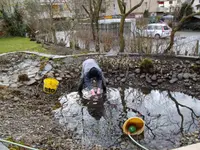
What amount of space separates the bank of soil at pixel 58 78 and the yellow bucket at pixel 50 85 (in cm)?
19

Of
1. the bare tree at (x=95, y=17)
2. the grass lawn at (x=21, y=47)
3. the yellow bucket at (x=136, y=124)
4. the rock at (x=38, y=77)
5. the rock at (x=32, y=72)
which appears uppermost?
the bare tree at (x=95, y=17)

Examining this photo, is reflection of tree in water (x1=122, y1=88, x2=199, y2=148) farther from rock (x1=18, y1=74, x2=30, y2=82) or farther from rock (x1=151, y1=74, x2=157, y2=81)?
rock (x1=18, y1=74, x2=30, y2=82)

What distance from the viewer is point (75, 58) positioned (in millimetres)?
9578

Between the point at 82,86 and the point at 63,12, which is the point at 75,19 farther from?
the point at 82,86

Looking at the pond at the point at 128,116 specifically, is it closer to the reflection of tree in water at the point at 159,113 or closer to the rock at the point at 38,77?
the reflection of tree in water at the point at 159,113

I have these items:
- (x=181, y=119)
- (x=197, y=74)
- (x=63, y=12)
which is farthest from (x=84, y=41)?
(x=181, y=119)

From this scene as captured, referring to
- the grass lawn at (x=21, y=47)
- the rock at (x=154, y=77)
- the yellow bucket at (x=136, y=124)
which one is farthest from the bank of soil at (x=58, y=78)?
the grass lawn at (x=21, y=47)

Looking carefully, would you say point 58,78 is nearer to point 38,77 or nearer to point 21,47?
point 38,77

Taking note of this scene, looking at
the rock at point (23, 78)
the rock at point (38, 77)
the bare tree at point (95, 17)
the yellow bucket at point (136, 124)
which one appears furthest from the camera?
the bare tree at point (95, 17)

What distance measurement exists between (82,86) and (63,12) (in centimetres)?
1031

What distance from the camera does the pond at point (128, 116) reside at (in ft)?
16.8

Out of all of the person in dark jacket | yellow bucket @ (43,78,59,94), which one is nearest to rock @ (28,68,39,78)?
yellow bucket @ (43,78,59,94)

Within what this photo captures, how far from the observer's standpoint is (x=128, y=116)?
6.25 m

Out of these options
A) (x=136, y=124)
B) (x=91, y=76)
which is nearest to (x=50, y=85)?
(x=91, y=76)
